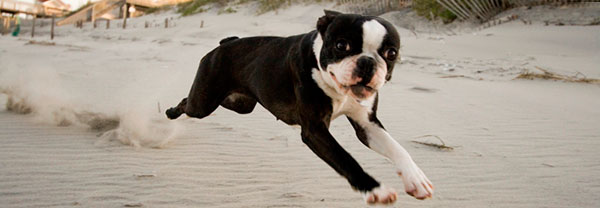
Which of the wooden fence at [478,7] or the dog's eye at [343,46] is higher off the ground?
the wooden fence at [478,7]

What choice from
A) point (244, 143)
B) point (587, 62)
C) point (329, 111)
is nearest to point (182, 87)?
point (244, 143)

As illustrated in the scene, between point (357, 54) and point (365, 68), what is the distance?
14 cm

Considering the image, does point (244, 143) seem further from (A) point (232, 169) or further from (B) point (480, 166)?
(B) point (480, 166)

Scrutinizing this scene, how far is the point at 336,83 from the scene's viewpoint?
2777 mm

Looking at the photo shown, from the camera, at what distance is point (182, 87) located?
8789 millimetres

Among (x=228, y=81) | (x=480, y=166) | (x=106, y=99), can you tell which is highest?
(x=228, y=81)

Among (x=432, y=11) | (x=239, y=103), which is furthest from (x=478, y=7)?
(x=239, y=103)

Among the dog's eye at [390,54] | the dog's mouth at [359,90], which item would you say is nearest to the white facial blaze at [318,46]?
the dog's mouth at [359,90]

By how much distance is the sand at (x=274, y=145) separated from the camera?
12.4 ft

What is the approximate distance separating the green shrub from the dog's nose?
14.4 metres

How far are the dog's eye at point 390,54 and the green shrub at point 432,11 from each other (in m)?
14.1

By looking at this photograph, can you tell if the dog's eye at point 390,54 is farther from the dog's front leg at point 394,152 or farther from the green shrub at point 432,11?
the green shrub at point 432,11

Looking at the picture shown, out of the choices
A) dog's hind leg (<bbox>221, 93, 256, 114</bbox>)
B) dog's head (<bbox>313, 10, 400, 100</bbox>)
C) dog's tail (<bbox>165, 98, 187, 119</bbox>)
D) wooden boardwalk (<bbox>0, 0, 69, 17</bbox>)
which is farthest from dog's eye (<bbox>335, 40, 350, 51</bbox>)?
wooden boardwalk (<bbox>0, 0, 69, 17</bbox>)

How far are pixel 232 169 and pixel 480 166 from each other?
7.58 ft
